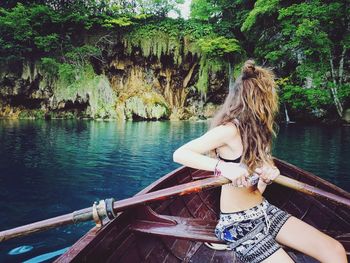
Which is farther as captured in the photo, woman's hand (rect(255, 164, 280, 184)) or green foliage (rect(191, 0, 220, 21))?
green foliage (rect(191, 0, 220, 21))

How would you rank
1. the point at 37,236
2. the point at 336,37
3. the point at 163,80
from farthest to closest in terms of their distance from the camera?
1. the point at 163,80
2. the point at 336,37
3. the point at 37,236

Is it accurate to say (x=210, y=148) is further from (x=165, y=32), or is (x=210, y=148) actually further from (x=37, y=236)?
(x=165, y=32)

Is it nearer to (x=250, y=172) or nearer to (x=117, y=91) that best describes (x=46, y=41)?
(x=117, y=91)

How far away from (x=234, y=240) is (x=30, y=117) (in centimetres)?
3038

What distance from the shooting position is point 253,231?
6.23ft

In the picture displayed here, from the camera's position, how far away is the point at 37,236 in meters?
4.23

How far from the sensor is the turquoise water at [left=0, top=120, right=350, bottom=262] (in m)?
4.34

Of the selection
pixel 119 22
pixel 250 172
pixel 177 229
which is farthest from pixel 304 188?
pixel 119 22

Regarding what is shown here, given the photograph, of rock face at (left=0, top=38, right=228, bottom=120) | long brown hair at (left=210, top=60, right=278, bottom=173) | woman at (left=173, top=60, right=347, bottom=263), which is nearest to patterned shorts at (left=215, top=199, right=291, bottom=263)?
woman at (left=173, top=60, right=347, bottom=263)

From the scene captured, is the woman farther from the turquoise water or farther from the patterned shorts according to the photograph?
the turquoise water

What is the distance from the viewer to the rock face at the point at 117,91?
2755 centimetres

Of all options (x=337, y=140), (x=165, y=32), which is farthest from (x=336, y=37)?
(x=165, y=32)

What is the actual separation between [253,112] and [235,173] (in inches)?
17.5

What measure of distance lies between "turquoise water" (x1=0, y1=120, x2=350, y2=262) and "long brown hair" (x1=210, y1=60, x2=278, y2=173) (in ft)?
9.55
